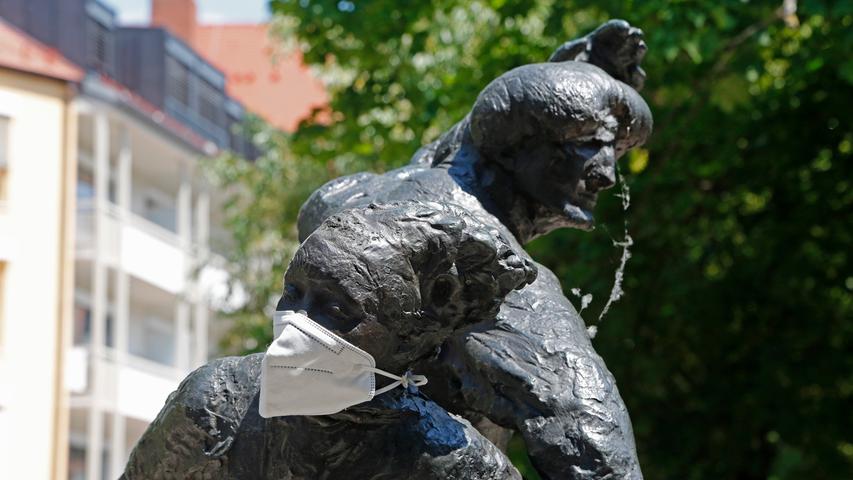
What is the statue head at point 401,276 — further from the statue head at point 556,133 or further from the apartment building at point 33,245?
the apartment building at point 33,245

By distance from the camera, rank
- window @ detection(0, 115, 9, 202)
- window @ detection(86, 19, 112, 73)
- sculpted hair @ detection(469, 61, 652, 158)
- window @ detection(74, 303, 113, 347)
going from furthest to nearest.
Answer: window @ detection(86, 19, 112, 73), window @ detection(74, 303, 113, 347), window @ detection(0, 115, 9, 202), sculpted hair @ detection(469, 61, 652, 158)

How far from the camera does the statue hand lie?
16.0 ft

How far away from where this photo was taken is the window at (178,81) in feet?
116

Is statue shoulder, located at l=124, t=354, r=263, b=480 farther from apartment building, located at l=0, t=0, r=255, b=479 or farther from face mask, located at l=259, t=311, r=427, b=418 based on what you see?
apartment building, located at l=0, t=0, r=255, b=479

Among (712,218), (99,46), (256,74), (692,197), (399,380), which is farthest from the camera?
(256,74)

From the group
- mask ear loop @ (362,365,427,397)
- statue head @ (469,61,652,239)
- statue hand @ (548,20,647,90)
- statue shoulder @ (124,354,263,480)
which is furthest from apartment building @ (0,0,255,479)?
mask ear loop @ (362,365,427,397)

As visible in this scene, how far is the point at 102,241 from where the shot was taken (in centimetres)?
2969

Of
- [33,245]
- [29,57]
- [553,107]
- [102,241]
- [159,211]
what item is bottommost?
[553,107]

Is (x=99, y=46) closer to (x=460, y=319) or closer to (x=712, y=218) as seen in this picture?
(x=712, y=218)

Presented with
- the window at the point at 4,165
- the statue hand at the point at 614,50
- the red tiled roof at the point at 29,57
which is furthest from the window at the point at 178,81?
the statue hand at the point at 614,50

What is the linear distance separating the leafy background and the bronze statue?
304 inches

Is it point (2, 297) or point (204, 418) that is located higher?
point (2, 297)

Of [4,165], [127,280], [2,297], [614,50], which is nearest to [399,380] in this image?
[614,50]

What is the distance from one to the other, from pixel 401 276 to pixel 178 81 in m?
32.8
